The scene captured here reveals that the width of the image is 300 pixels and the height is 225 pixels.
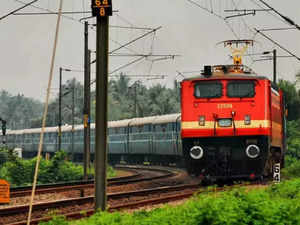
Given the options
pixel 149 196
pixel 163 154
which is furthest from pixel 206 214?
pixel 163 154

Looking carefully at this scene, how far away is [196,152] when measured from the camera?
22.0 meters

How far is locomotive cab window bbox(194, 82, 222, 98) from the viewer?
22.0 metres

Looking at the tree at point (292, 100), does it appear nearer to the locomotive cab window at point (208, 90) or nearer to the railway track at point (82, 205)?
the railway track at point (82, 205)

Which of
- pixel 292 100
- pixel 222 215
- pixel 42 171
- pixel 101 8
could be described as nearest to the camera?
pixel 222 215

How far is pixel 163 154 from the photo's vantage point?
147 feet

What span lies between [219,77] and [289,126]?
32.8 metres

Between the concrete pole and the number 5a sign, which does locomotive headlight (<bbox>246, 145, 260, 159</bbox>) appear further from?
the number 5a sign

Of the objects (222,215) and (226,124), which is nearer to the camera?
(222,215)

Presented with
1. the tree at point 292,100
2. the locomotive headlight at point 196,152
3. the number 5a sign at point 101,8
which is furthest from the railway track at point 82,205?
the tree at point 292,100

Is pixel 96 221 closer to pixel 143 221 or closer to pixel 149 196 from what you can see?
pixel 143 221

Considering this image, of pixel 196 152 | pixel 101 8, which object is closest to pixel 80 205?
pixel 196 152

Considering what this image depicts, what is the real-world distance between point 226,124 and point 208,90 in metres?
1.29

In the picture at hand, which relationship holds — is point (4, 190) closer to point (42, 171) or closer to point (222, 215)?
point (222, 215)

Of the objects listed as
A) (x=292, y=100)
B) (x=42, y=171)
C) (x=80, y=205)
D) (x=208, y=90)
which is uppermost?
(x=292, y=100)
